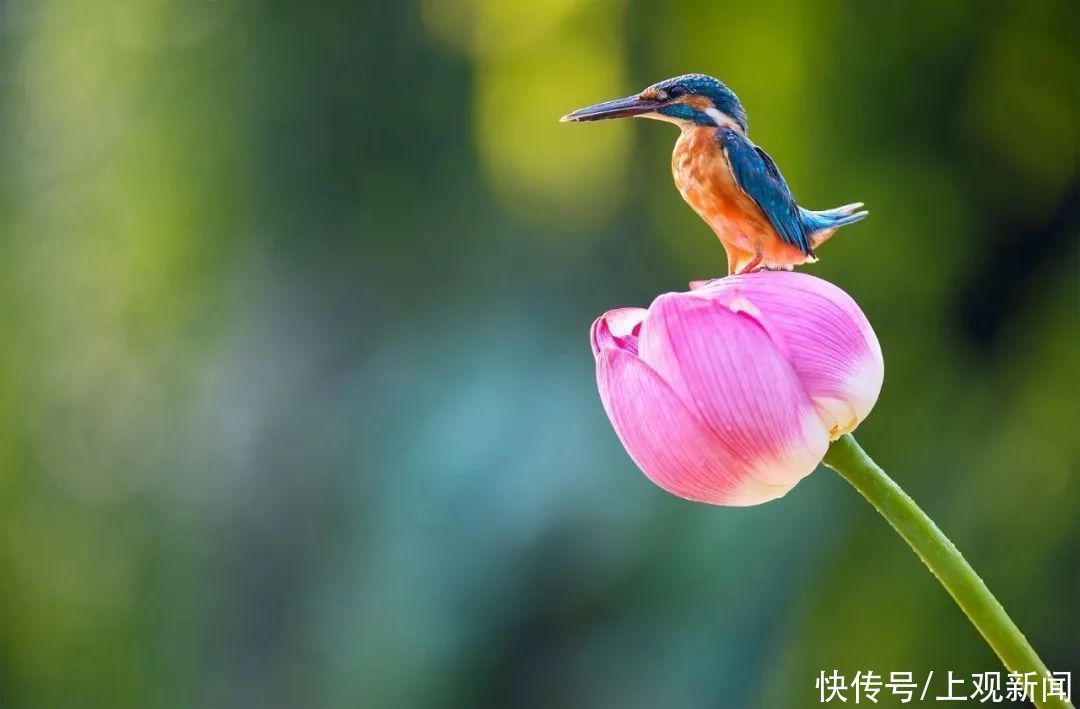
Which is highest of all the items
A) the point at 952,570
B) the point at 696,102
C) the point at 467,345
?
the point at 696,102

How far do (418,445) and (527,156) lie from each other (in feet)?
1.64

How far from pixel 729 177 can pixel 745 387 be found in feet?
0.29

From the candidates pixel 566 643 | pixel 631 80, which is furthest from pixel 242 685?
pixel 631 80

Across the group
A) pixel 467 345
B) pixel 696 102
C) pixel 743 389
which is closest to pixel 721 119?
pixel 696 102

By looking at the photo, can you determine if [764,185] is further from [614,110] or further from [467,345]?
Result: [467,345]

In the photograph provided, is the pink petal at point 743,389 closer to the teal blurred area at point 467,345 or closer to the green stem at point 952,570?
the green stem at point 952,570

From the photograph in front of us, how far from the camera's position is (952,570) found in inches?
11.1

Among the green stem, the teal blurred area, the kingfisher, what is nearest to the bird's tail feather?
the kingfisher

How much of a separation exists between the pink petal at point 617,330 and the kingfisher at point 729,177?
5cm

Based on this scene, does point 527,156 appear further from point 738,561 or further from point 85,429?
point 85,429

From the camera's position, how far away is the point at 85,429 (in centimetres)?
238

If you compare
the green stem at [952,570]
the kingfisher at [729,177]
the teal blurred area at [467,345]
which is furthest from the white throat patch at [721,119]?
the teal blurred area at [467,345]

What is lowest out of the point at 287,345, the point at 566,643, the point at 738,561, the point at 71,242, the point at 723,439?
the point at 566,643

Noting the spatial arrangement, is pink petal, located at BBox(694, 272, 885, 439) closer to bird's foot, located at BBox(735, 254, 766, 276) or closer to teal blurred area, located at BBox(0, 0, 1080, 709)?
bird's foot, located at BBox(735, 254, 766, 276)
